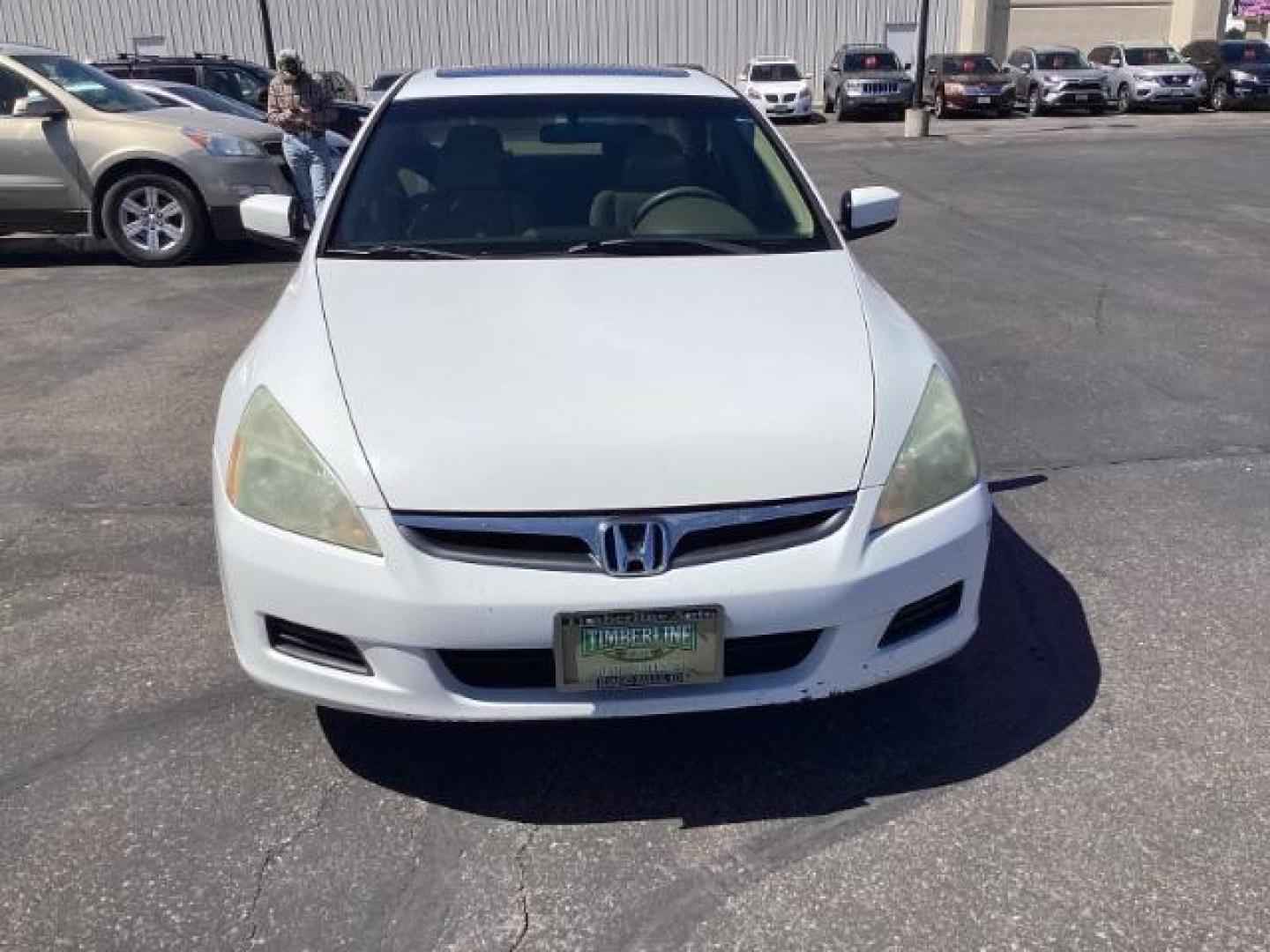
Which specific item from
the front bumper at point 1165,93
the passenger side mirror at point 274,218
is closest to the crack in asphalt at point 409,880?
the passenger side mirror at point 274,218

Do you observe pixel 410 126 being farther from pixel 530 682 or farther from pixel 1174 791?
pixel 1174 791

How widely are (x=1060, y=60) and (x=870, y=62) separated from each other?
4.49m

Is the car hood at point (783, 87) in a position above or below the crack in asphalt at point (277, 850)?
above

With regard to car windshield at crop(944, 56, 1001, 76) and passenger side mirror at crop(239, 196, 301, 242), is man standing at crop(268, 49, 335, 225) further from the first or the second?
car windshield at crop(944, 56, 1001, 76)

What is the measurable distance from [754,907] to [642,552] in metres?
0.77

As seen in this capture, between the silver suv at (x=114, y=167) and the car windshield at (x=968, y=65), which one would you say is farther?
the car windshield at (x=968, y=65)

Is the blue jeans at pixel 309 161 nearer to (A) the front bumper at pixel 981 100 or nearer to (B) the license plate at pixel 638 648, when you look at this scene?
(B) the license plate at pixel 638 648

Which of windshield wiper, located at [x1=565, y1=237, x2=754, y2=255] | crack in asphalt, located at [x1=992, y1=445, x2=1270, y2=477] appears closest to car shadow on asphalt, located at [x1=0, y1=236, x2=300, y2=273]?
windshield wiper, located at [x1=565, y1=237, x2=754, y2=255]

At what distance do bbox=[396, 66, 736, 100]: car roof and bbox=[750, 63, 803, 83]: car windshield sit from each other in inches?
969

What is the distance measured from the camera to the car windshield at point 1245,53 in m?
27.2

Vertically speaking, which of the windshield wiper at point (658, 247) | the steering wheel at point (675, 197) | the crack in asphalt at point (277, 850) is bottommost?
the crack in asphalt at point (277, 850)

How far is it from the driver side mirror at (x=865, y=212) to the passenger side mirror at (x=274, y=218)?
203 centimetres

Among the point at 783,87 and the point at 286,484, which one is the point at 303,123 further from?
the point at 783,87

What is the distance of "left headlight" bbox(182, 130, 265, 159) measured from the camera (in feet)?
29.6
